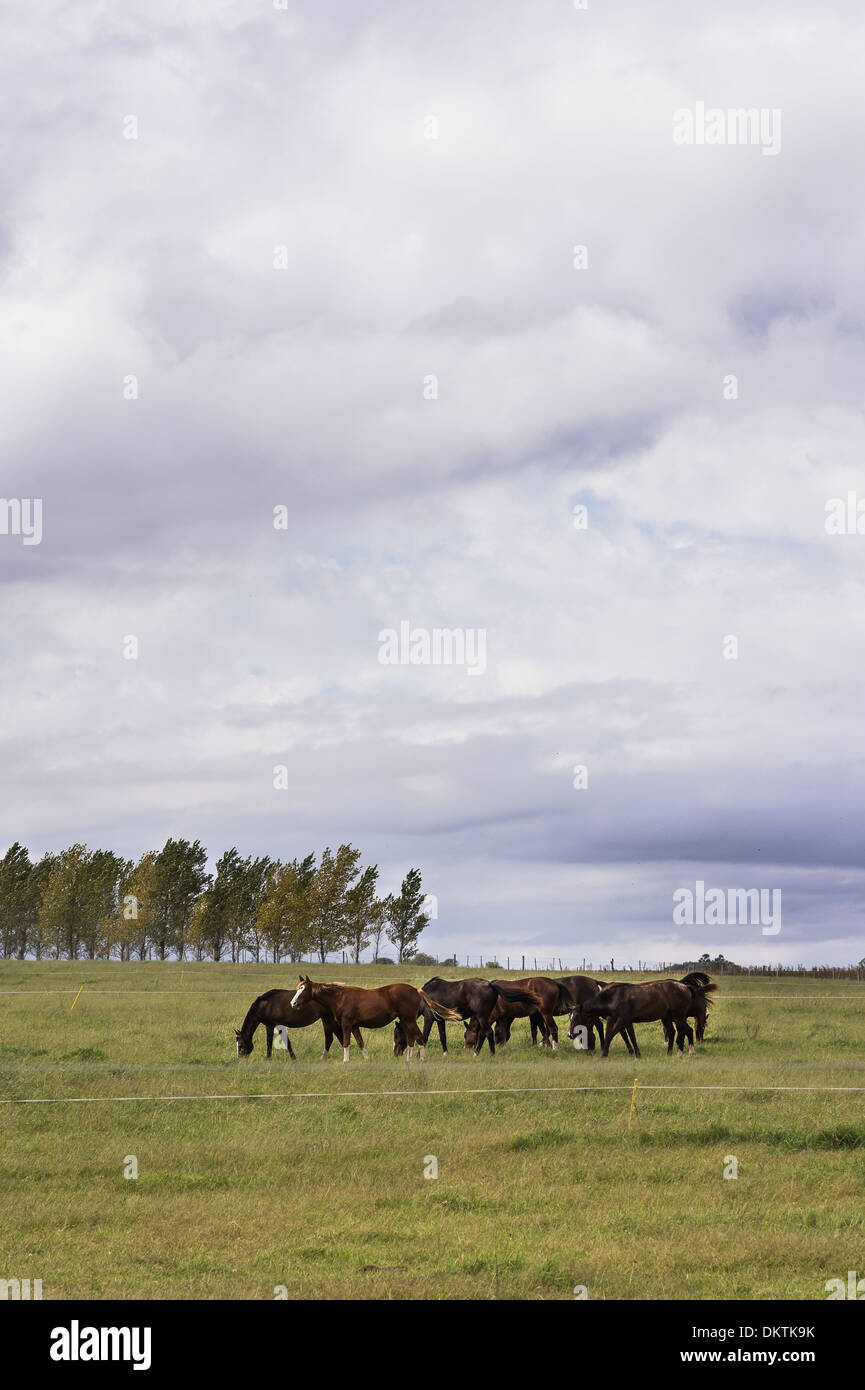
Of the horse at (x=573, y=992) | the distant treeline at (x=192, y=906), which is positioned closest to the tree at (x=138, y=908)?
the distant treeline at (x=192, y=906)

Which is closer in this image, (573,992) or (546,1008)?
(546,1008)

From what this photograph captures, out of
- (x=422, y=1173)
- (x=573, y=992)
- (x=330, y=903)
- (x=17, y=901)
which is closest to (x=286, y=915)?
(x=330, y=903)

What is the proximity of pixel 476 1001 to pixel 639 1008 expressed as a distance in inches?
148

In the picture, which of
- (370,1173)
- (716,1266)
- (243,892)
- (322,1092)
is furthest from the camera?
(243,892)

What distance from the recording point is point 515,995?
2889 centimetres

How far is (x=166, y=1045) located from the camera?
28516 millimetres

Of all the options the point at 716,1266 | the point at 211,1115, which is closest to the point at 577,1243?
the point at 716,1266

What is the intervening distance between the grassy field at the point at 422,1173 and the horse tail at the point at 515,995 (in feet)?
4.92

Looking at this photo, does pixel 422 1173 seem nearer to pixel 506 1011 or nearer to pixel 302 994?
pixel 302 994

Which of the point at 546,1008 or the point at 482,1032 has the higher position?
the point at 546,1008

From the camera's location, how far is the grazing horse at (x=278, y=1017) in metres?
27.1

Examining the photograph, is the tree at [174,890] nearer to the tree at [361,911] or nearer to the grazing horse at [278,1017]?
the tree at [361,911]
